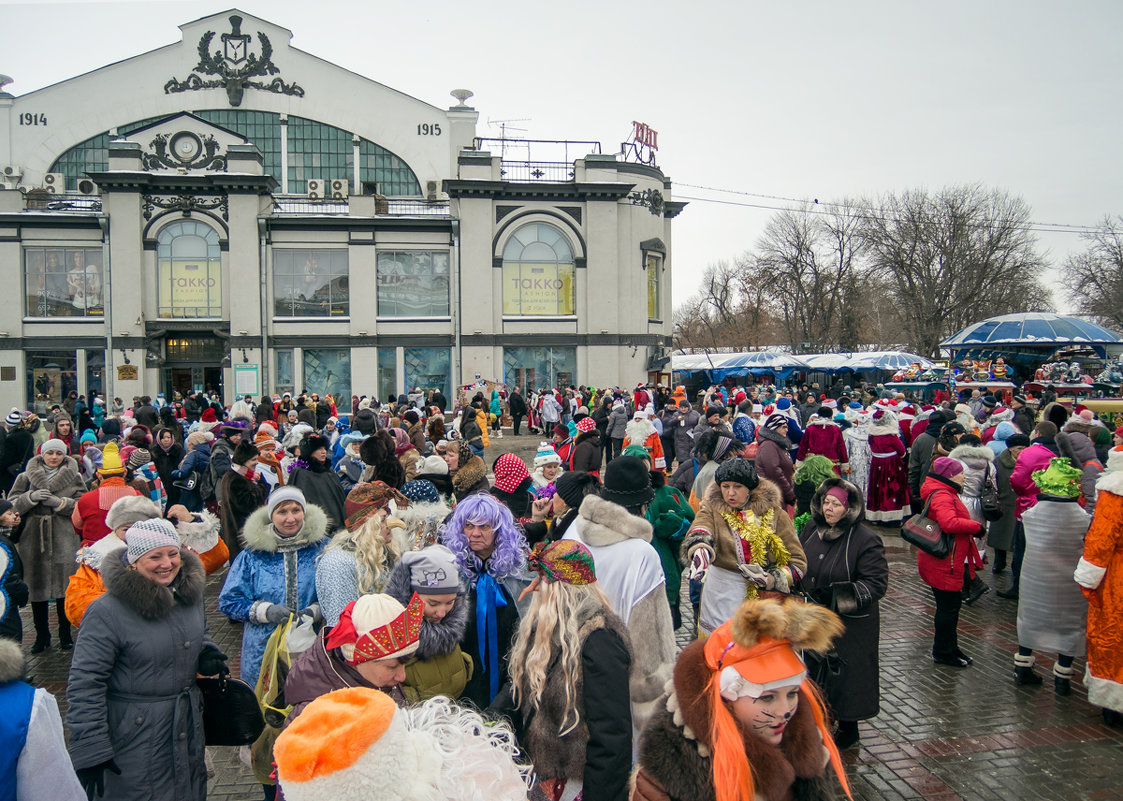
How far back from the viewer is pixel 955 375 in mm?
22688

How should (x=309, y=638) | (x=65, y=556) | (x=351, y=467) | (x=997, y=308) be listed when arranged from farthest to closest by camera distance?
(x=997, y=308)
(x=351, y=467)
(x=65, y=556)
(x=309, y=638)

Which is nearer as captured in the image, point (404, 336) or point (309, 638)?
point (309, 638)

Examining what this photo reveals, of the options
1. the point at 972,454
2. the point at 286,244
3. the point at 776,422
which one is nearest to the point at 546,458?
the point at 776,422

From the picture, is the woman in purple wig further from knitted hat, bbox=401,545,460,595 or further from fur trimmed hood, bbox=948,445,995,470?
fur trimmed hood, bbox=948,445,995,470

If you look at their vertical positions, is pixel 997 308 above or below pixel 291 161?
below

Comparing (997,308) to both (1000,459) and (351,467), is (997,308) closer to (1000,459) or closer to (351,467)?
(1000,459)

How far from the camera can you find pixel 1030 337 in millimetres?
22594

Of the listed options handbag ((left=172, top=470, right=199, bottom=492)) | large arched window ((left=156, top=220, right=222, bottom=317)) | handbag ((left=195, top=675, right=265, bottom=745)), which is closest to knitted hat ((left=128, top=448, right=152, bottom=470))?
handbag ((left=172, top=470, right=199, bottom=492))

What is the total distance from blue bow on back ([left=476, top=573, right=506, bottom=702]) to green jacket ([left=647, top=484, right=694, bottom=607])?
8.97ft

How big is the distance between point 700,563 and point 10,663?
141 inches

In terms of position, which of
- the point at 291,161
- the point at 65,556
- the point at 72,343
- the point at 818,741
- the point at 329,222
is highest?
the point at 291,161

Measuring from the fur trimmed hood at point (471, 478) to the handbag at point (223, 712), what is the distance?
293 cm

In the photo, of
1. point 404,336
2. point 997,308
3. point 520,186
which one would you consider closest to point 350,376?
point 404,336

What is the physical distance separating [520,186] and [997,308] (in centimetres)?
3188
